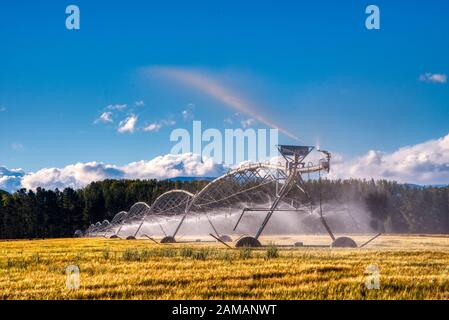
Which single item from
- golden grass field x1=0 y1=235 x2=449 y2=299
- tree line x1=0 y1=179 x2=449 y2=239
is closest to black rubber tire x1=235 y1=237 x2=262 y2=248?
golden grass field x1=0 y1=235 x2=449 y2=299

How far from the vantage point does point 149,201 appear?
172 m

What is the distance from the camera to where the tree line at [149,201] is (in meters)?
149

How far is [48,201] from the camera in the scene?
556 feet

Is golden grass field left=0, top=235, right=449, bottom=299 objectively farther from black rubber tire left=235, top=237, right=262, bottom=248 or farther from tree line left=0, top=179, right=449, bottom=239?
tree line left=0, top=179, right=449, bottom=239

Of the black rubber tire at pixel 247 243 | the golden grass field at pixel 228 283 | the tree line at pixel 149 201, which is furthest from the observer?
the tree line at pixel 149 201

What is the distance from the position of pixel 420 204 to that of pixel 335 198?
24.4 meters

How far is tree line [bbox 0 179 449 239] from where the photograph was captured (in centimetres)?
14938

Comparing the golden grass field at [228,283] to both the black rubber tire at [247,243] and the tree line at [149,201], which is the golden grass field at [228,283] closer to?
the black rubber tire at [247,243]

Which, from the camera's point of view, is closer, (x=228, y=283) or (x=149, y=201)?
(x=228, y=283)

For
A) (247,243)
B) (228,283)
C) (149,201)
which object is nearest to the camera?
(228,283)

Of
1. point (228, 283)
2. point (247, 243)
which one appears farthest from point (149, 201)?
point (228, 283)

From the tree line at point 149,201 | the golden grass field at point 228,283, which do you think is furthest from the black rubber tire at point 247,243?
the tree line at point 149,201

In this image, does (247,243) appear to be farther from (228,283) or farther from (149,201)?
(149,201)
